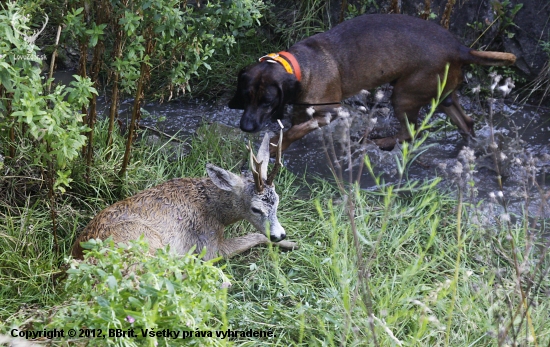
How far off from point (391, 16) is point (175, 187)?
2.99 meters

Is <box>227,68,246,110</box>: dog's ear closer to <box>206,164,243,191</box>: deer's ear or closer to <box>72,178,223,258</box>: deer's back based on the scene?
<box>72,178,223,258</box>: deer's back

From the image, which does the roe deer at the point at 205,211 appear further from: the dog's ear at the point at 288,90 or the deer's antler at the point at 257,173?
the dog's ear at the point at 288,90

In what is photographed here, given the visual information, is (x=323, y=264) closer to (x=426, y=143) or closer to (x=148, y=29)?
(x=148, y=29)

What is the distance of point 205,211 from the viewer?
17.2 feet

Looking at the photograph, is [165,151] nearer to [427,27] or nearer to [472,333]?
[427,27]

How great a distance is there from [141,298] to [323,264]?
6.79ft

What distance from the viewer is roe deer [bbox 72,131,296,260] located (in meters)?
4.83

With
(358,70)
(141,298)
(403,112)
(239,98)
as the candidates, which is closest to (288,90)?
(239,98)

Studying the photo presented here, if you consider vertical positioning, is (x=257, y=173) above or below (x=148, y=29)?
below

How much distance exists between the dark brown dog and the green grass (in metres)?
0.59

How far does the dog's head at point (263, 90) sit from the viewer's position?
6.43 metres

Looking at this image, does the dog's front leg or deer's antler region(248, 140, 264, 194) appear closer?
deer's antler region(248, 140, 264, 194)

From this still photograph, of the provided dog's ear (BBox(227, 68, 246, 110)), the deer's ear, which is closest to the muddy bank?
dog's ear (BBox(227, 68, 246, 110))

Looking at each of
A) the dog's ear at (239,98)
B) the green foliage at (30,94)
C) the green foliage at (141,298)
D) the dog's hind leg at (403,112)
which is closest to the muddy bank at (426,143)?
the dog's hind leg at (403,112)
